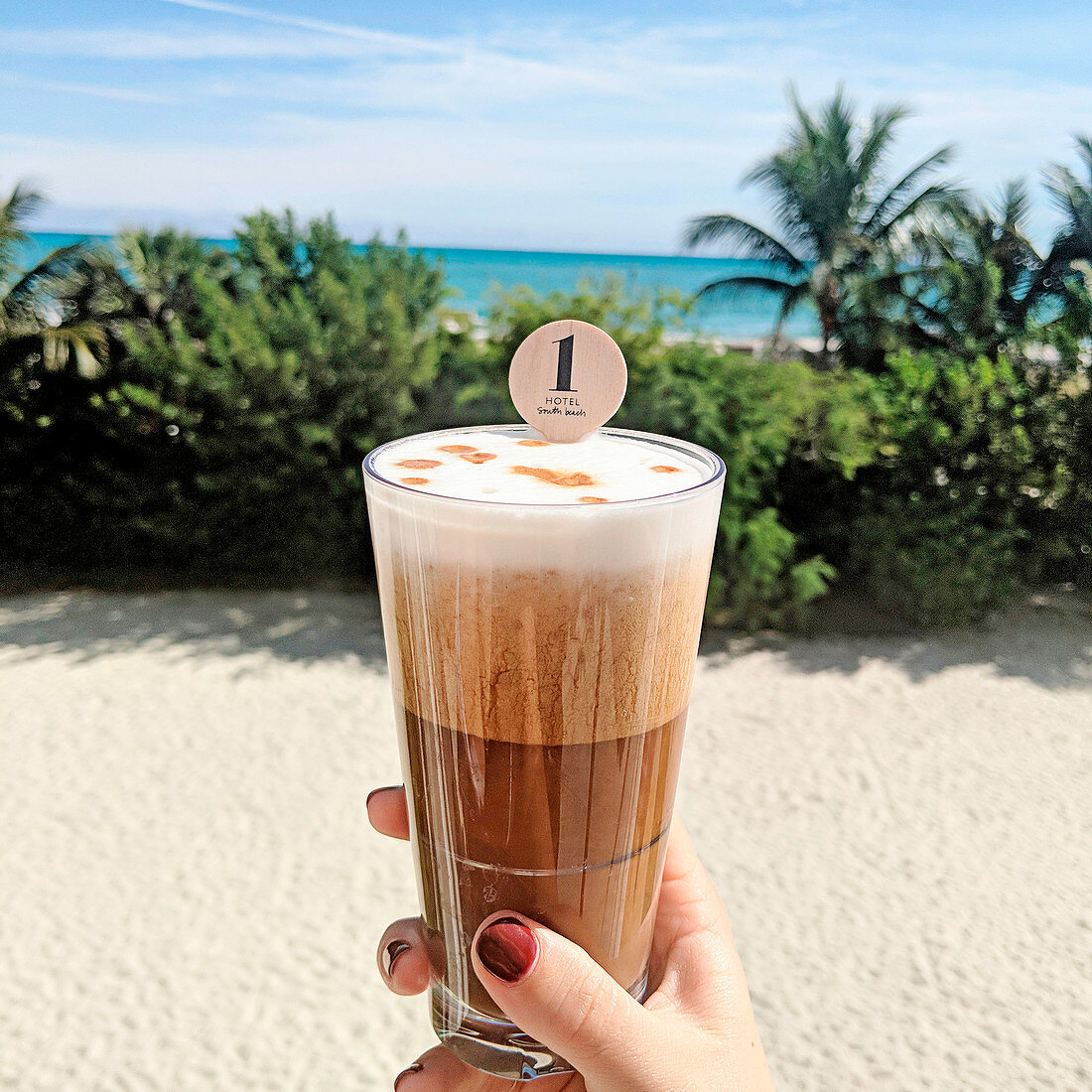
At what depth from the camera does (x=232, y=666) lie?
277 inches

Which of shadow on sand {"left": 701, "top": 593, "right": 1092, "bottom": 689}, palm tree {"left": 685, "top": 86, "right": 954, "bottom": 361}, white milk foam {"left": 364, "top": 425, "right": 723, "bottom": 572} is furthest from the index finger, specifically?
palm tree {"left": 685, "top": 86, "right": 954, "bottom": 361}

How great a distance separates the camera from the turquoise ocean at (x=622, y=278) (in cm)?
721

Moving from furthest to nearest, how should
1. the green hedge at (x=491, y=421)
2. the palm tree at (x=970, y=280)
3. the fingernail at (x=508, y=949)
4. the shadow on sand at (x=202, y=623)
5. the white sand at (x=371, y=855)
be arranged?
the palm tree at (x=970, y=280) → the shadow on sand at (x=202, y=623) → the green hedge at (x=491, y=421) → the white sand at (x=371, y=855) → the fingernail at (x=508, y=949)

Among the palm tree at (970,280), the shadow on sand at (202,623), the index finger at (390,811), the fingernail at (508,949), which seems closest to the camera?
the fingernail at (508,949)

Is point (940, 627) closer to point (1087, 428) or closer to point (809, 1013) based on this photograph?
point (1087, 428)

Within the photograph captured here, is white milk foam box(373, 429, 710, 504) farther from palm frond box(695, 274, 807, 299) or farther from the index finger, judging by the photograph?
palm frond box(695, 274, 807, 299)

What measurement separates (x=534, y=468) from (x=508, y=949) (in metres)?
0.63

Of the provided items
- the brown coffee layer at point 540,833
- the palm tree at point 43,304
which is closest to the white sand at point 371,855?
the palm tree at point 43,304

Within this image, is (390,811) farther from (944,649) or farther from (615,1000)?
(944,649)

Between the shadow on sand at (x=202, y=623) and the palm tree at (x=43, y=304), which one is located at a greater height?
the palm tree at (x=43, y=304)

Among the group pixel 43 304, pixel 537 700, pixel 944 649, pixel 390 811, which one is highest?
pixel 537 700

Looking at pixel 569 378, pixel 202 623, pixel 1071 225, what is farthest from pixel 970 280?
pixel 569 378

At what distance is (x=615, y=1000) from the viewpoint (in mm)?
1175

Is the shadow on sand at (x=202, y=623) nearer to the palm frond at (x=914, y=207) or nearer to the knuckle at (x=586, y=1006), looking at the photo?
the knuckle at (x=586, y=1006)
